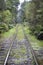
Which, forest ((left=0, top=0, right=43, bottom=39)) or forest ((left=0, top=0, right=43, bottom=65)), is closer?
forest ((left=0, top=0, right=43, bottom=65))

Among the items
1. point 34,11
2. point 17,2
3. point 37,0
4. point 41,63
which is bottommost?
point 17,2

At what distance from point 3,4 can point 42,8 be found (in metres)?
14.7

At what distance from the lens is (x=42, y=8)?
22.4 meters

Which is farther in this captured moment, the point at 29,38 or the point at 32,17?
the point at 32,17

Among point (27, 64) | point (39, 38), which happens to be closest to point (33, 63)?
point (27, 64)

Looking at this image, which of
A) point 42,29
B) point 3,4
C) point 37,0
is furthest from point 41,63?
point 3,4

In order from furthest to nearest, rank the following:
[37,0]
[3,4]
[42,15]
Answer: [3,4] < [37,0] < [42,15]

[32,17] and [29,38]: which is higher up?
[29,38]

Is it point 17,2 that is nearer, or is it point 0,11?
point 0,11

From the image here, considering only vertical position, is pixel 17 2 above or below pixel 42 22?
below

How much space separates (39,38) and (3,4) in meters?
17.7

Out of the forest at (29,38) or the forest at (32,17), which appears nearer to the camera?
the forest at (29,38)

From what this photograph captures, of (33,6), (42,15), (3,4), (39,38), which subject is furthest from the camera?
(3,4)

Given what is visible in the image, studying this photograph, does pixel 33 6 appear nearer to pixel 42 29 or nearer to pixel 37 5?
pixel 37 5
